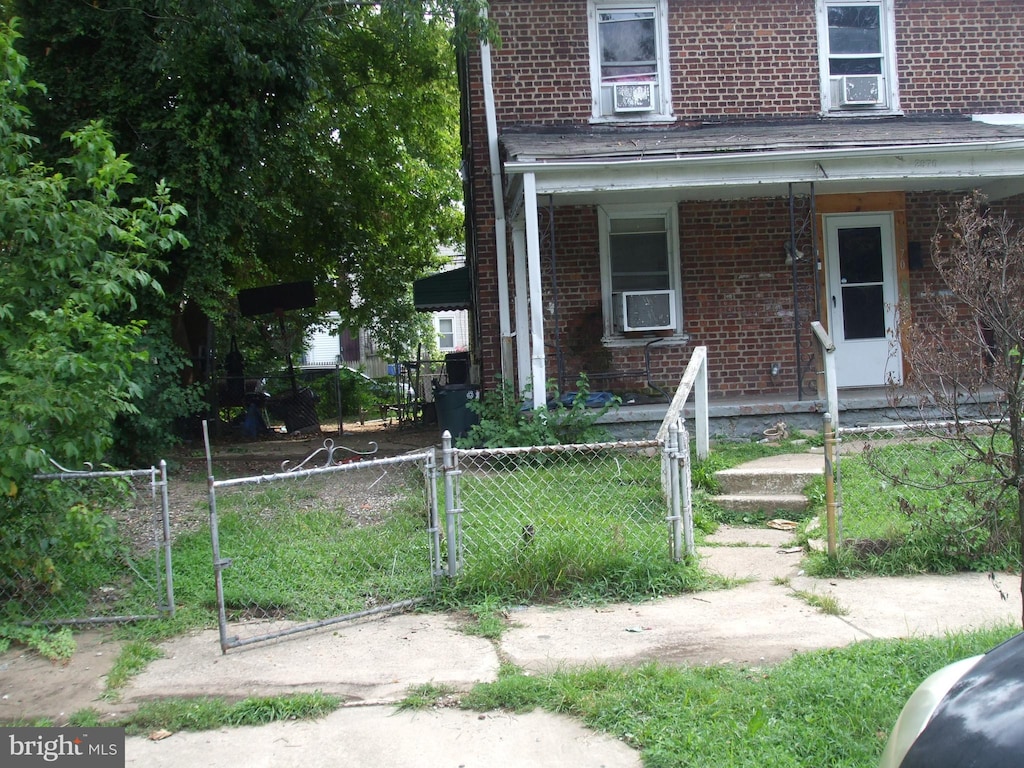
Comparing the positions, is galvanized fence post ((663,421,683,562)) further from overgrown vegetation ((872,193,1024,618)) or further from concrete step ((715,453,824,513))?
concrete step ((715,453,824,513))

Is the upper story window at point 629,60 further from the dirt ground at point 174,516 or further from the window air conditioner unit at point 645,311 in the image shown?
the dirt ground at point 174,516

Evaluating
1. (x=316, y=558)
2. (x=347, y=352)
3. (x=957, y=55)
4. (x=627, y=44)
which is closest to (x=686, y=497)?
(x=316, y=558)

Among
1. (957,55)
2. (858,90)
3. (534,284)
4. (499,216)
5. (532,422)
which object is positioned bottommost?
(532,422)

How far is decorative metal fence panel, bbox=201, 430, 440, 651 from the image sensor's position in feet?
17.3

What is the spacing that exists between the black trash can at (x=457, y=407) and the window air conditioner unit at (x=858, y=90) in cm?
618

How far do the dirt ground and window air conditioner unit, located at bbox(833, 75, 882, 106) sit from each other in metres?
7.20

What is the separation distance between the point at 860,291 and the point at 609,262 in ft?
11.4

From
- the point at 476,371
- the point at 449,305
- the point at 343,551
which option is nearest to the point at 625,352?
the point at 476,371

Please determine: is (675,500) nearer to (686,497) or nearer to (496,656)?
(686,497)

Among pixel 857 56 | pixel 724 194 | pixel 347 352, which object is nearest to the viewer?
pixel 724 194

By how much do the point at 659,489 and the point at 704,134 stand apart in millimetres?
5388

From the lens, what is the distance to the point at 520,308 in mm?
10922

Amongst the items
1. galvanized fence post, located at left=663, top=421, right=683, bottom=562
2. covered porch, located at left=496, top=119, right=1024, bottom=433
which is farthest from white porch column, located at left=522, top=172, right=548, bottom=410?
galvanized fence post, located at left=663, top=421, right=683, bottom=562

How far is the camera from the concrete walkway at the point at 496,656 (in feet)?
12.1
